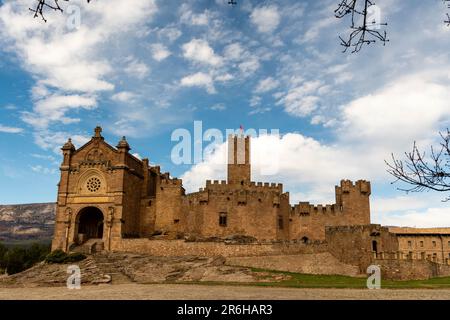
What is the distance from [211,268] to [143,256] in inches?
356

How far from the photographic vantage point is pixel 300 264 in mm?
43188

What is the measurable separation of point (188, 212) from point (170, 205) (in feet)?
8.27

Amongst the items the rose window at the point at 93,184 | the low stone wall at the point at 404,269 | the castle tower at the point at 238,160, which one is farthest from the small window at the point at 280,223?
the rose window at the point at 93,184

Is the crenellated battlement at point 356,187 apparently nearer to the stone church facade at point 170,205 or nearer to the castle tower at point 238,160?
the stone church facade at point 170,205

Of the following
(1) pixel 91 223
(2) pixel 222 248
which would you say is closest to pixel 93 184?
(1) pixel 91 223

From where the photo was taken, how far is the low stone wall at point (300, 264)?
4278 cm

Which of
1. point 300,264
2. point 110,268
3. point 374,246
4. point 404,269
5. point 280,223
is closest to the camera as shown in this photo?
point 110,268

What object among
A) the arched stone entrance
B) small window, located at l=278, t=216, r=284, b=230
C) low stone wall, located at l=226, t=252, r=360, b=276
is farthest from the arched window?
the arched stone entrance

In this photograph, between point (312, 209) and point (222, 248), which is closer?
point (222, 248)

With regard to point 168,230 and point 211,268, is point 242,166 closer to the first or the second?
point 168,230

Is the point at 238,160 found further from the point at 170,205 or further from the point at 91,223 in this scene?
the point at 91,223

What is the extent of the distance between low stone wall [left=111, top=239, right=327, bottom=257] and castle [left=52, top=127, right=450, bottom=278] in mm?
97

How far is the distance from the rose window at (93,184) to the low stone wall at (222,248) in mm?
9631
